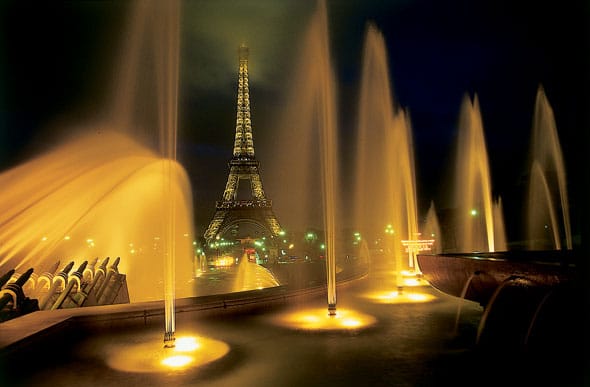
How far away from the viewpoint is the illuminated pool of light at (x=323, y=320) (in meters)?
9.98

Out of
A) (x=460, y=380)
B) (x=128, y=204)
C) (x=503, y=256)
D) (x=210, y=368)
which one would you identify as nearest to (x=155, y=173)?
(x=128, y=204)

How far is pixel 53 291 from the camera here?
1348cm

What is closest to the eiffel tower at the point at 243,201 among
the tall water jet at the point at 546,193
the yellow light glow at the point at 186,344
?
the tall water jet at the point at 546,193

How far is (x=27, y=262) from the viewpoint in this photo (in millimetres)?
23578

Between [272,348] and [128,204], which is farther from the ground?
[128,204]

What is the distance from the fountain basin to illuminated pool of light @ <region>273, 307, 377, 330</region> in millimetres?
2294

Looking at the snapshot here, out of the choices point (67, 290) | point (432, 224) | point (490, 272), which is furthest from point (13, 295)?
point (432, 224)

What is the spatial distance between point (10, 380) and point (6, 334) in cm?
134

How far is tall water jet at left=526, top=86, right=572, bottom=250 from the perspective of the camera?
2134 cm

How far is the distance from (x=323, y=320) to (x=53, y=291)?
826 cm

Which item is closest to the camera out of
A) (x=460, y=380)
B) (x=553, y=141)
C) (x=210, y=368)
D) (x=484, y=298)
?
(x=460, y=380)

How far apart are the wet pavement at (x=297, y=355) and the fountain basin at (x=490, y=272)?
726 mm

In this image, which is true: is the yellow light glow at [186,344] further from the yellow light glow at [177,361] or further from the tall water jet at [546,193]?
the tall water jet at [546,193]

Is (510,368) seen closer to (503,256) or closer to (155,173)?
(503,256)
